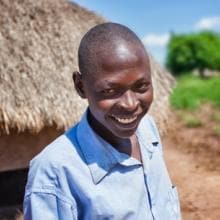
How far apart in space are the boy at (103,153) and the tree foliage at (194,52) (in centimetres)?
2649

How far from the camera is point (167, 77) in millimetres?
6227

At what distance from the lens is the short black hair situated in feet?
4.73

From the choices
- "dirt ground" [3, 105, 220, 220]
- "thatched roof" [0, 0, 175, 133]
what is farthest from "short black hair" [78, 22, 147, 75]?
"dirt ground" [3, 105, 220, 220]

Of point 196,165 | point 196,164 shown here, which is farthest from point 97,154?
point 196,164

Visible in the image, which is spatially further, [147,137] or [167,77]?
[167,77]

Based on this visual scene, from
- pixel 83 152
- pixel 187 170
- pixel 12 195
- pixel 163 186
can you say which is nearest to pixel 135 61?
pixel 83 152

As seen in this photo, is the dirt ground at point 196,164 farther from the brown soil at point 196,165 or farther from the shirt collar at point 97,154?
the shirt collar at point 97,154

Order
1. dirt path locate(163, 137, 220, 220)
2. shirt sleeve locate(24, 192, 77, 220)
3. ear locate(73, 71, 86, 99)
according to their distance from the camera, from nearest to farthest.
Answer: shirt sleeve locate(24, 192, 77, 220) → ear locate(73, 71, 86, 99) → dirt path locate(163, 137, 220, 220)

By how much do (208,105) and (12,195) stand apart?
9.37 m

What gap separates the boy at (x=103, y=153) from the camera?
138 cm

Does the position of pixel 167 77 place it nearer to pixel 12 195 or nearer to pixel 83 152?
pixel 12 195

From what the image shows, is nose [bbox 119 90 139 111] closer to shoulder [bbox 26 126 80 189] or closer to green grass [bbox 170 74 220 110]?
shoulder [bbox 26 126 80 189]

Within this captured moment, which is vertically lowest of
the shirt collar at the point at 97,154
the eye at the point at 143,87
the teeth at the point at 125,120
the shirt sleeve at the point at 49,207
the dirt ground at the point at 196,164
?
the dirt ground at the point at 196,164

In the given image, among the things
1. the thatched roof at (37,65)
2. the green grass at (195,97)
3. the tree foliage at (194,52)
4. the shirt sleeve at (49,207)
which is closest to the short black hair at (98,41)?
the shirt sleeve at (49,207)
